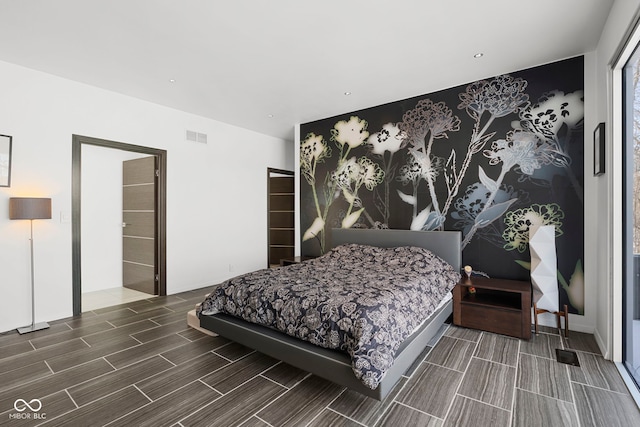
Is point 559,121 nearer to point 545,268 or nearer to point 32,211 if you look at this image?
point 545,268

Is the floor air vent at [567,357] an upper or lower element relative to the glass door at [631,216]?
lower

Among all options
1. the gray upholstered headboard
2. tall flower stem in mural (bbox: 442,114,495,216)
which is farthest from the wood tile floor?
tall flower stem in mural (bbox: 442,114,495,216)

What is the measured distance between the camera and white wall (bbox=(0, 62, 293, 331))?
3258 millimetres

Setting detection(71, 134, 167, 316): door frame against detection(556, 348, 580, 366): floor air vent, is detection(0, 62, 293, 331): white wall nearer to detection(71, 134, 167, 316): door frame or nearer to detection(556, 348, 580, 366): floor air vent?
detection(71, 134, 167, 316): door frame

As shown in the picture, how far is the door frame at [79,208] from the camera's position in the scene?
365cm

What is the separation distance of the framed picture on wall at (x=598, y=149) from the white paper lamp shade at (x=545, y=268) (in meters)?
0.66

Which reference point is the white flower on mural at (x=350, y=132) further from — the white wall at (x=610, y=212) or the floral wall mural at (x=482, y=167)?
the white wall at (x=610, y=212)

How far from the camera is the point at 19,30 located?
261cm

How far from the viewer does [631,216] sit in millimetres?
2352

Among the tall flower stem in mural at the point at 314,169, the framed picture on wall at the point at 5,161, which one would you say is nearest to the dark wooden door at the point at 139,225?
the framed picture on wall at the point at 5,161

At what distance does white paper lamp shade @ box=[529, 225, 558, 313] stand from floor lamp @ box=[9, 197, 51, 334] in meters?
5.06

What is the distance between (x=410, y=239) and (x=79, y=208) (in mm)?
4098

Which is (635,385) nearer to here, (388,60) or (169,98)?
(388,60)

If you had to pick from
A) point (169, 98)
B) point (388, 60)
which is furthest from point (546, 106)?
point (169, 98)
